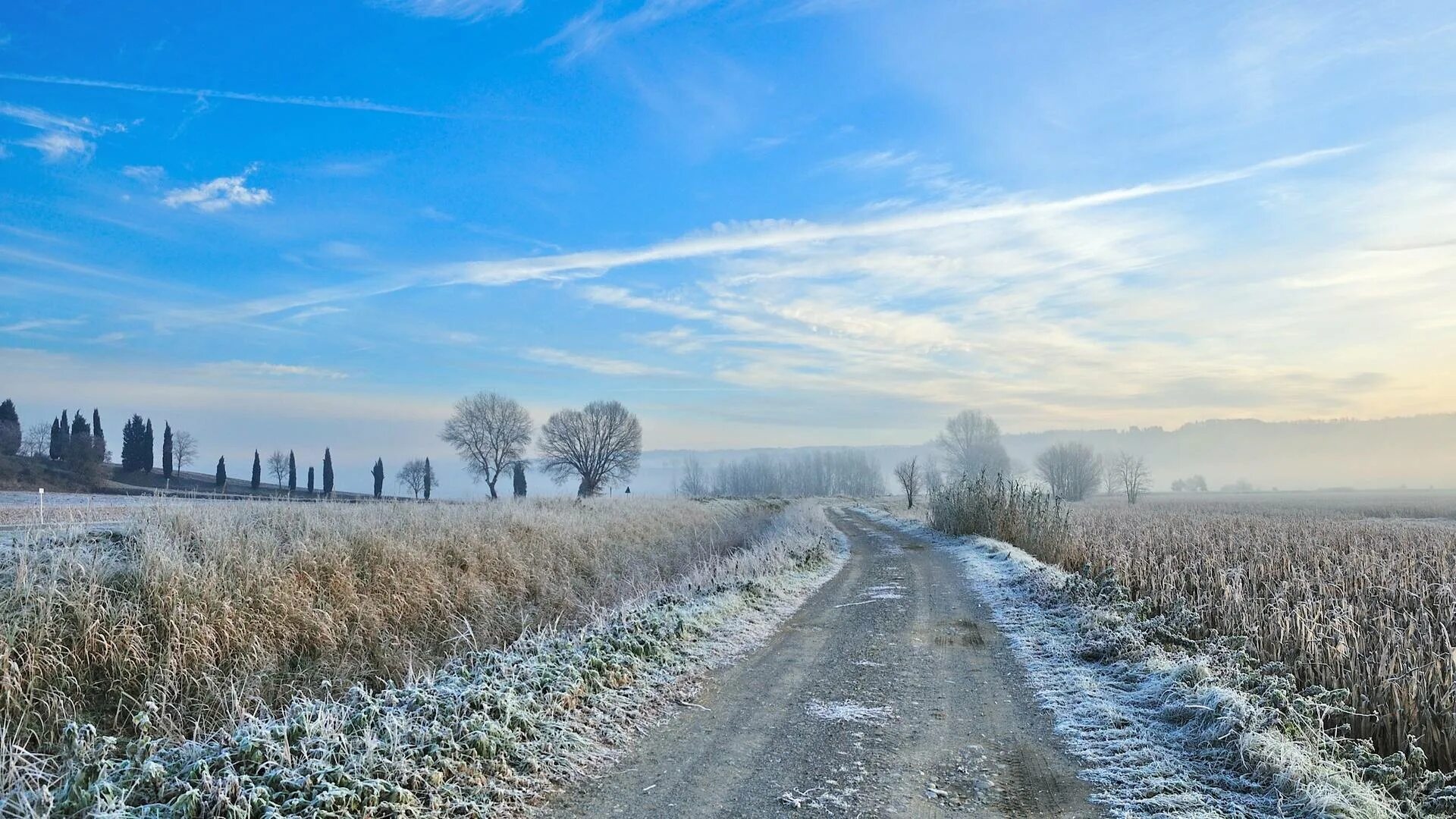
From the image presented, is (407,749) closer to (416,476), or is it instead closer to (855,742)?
(855,742)

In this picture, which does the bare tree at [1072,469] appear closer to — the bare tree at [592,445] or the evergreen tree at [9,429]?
the bare tree at [592,445]

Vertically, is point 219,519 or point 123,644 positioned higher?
point 219,519

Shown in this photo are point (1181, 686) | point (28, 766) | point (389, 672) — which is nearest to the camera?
point (28, 766)

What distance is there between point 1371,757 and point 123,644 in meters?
11.2

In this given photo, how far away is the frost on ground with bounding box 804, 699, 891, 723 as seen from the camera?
5.99 meters

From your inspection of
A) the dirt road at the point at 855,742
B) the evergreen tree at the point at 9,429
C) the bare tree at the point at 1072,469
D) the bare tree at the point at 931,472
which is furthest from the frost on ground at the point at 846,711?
the bare tree at the point at 1072,469

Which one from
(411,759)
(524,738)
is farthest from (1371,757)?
(411,759)

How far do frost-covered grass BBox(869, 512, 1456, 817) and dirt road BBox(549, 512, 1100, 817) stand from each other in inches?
15.1

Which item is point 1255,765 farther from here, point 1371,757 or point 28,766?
point 28,766

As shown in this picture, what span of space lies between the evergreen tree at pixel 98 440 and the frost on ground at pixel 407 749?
62226mm

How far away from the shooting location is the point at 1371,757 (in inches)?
183

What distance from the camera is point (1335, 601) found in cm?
892

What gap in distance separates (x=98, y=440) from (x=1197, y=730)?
84.6m

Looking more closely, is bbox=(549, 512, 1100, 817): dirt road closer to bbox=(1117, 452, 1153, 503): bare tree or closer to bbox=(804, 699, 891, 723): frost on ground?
bbox=(804, 699, 891, 723): frost on ground
